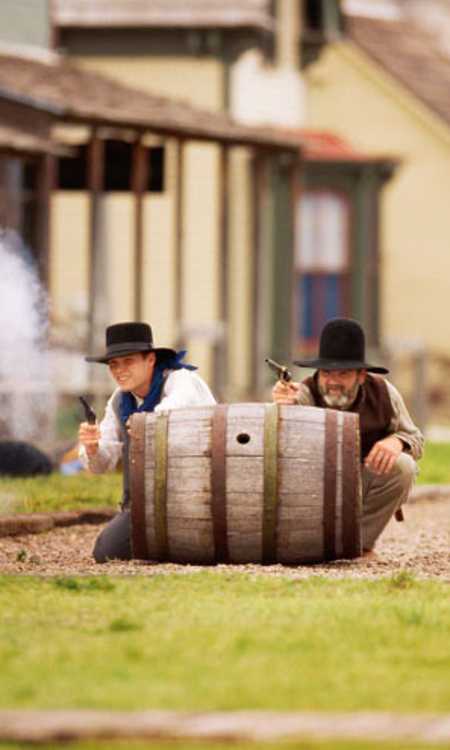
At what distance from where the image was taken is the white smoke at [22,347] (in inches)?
853

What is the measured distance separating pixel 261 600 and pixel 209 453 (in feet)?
→ 5.44

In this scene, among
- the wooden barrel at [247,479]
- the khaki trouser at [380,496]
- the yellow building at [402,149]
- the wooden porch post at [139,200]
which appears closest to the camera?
the wooden barrel at [247,479]

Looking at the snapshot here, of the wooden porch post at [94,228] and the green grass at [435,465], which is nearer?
the green grass at [435,465]

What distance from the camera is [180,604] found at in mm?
10070

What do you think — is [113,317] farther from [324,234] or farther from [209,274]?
[324,234]

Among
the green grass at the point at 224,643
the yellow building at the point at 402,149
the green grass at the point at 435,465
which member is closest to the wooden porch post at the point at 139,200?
the green grass at the point at 435,465

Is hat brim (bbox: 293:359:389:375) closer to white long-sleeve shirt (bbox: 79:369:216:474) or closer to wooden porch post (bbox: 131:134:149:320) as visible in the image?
→ white long-sleeve shirt (bbox: 79:369:216:474)

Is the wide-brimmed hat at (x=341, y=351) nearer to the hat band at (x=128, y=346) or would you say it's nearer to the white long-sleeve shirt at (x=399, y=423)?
the white long-sleeve shirt at (x=399, y=423)

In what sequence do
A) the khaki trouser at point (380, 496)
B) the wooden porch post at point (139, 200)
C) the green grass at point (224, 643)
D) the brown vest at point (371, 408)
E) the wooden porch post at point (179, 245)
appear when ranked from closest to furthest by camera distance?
the green grass at point (224, 643), the brown vest at point (371, 408), the khaki trouser at point (380, 496), the wooden porch post at point (139, 200), the wooden porch post at point (179, 245)

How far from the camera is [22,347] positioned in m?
23.0

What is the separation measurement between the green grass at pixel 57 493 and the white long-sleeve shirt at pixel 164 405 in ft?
6.96

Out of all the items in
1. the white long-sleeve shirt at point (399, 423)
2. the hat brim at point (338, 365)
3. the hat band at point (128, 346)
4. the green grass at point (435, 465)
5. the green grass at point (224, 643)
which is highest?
the hat band at point (128, 346)

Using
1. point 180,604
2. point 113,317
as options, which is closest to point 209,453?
point 180,604

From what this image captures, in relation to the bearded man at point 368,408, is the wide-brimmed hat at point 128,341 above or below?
above
